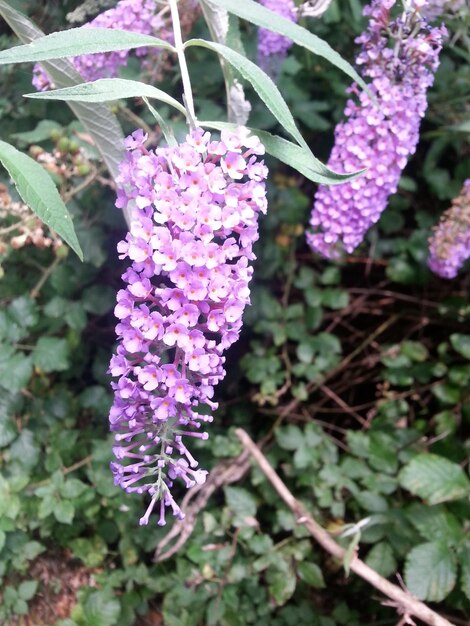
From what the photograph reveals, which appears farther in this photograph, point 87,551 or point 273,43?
point 87,551

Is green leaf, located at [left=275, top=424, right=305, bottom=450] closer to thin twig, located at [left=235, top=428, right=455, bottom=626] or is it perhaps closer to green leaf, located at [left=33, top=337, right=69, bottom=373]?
thin twig, located at [left=235, top=428, right=455, bottom=626]

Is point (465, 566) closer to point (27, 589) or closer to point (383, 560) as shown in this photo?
point (383, 560)

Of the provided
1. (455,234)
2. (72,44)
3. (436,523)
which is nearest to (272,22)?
(72,44)

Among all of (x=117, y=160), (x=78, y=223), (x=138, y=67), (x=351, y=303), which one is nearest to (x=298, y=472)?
(x=351, y=303)

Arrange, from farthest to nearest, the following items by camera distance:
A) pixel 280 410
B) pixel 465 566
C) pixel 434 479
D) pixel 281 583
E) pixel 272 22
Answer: pixel 280 410
pixel 281 583
pixel 434 479
pixel 465 566
pixel 272 22

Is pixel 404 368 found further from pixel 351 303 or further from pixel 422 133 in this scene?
pixel 422 133

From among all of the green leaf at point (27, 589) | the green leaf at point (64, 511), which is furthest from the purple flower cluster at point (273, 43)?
the green leaf at point (27, 589)
